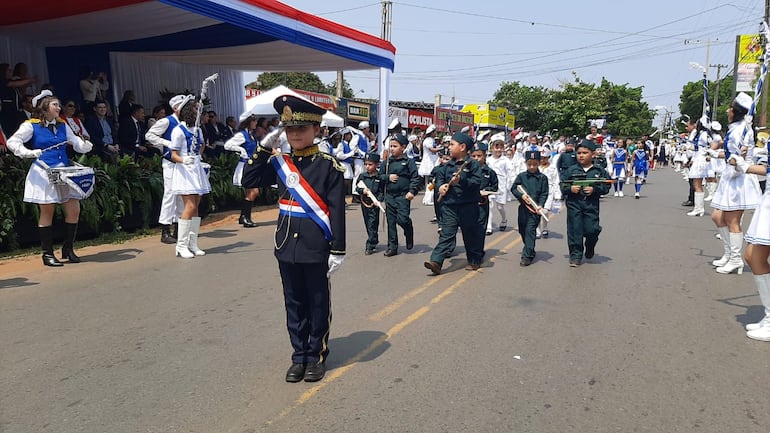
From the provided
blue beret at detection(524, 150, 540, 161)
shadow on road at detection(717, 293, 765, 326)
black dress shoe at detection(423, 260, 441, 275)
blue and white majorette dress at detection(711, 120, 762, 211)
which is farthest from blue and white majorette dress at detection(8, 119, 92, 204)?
blue and white majorette dress at detection(711, 120, 762, 211)

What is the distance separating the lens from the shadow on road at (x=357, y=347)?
4418mm

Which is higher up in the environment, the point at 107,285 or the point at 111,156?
the point at 111,156

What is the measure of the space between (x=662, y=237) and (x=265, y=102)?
1220 cm

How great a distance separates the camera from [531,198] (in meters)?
8.15

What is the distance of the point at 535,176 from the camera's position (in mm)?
8523

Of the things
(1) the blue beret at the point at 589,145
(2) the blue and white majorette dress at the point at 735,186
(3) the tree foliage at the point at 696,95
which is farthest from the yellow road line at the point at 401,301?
(3) the tree foliage at the point at 696,95

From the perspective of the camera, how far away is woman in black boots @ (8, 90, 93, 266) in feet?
23.2

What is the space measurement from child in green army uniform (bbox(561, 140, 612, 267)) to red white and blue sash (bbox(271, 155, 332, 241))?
4.78 metres

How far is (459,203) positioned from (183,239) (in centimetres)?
394

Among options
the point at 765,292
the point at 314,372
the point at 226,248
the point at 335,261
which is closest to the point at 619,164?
the point at 226,248

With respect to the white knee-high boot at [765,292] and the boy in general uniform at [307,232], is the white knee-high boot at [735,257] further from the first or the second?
the boy in general uniform at [307,232]

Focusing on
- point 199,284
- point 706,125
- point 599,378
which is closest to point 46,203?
point 199,284

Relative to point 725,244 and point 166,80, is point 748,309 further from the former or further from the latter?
point 166,80

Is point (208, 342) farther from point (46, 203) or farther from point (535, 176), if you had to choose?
point (535, 176)
